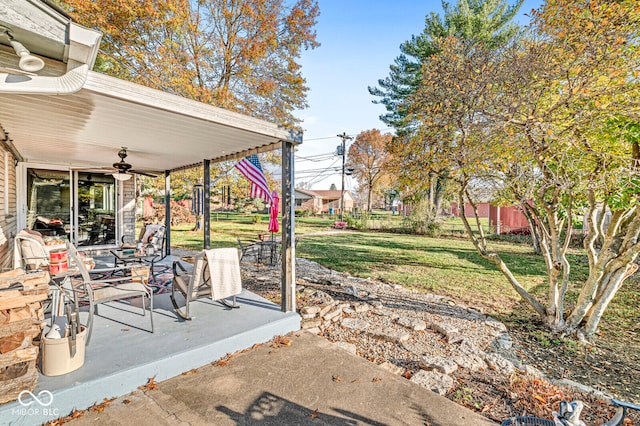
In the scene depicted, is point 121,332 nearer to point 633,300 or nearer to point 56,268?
point 56,268

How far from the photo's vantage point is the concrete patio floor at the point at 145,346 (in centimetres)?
231

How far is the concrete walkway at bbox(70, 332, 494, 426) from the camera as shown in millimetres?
2324

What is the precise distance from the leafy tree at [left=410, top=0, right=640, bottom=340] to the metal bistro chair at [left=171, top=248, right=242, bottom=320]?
148 inches

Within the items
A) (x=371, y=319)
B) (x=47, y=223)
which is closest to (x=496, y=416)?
(x=371, y=319)

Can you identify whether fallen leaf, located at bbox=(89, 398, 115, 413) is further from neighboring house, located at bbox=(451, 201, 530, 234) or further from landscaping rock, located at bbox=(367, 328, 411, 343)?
neighboring house, located at bbox=(451, 201, 530, 234)

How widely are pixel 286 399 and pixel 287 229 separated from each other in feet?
6.56

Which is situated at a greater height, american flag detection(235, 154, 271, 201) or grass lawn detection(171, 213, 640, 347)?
american flag detection(235, 154, 271, 201)

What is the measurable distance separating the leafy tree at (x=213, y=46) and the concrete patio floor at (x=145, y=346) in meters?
9.06

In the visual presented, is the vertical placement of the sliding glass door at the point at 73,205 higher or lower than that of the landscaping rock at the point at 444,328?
higher

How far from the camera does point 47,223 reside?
7668 millimetres

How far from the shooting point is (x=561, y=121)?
4.00 meters

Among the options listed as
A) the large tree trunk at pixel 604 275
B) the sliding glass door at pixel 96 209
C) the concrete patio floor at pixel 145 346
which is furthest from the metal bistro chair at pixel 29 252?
the large tree trunk at pixel 604 275

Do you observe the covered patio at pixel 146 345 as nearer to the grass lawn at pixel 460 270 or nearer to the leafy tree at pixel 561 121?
the leafy tree at pixel 561 121

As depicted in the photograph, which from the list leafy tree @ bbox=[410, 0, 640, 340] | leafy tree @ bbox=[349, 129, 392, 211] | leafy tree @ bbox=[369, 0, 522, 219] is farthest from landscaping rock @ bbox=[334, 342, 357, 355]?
leafy tree @ bbox=[349, 129, 392, 211]
